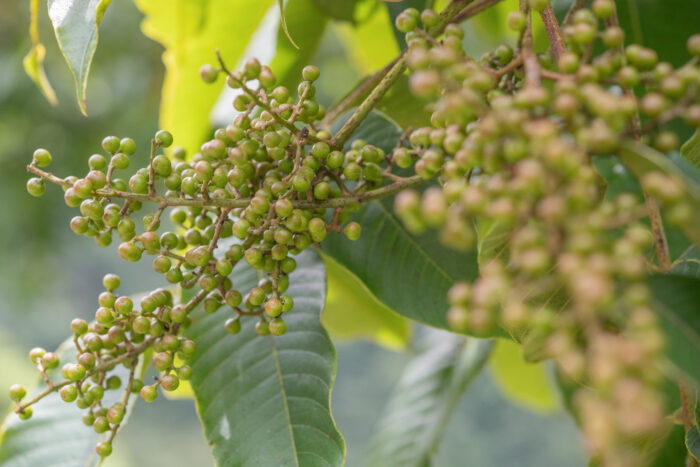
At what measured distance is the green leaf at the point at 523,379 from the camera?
1.71 meters

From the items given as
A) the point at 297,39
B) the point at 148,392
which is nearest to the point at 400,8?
the point at 297,39

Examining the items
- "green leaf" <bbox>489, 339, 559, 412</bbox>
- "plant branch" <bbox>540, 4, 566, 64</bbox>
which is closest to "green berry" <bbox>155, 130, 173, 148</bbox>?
"plant branch" <bbox>540, 4, 566, 64</bbox>

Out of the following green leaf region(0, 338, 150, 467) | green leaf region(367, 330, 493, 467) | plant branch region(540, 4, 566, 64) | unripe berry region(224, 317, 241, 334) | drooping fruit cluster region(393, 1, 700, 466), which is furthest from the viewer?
green leaf region(367, 330, 493, 467)

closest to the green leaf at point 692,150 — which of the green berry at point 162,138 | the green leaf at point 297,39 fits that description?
the green berry at point 162,138

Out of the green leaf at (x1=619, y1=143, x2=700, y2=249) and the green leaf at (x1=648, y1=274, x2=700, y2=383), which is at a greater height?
the green leaf at (x1=619, y1=143, x2=700, y2=249)

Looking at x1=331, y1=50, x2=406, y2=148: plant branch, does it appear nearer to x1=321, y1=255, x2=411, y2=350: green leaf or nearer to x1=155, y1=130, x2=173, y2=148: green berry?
x1=155, y1=130, x2=173, y2=148: green berry

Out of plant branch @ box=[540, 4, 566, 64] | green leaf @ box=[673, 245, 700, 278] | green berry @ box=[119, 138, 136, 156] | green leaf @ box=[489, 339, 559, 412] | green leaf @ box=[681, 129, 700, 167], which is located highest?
green berry @ box=[119, 138, 136, 156]

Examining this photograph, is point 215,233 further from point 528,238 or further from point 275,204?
point 528,238

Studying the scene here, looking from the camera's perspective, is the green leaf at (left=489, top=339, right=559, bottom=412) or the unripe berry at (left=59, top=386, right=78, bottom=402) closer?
the unripe berry at (left=59, top=386, right=78, bottom=402)

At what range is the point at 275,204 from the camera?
687mm

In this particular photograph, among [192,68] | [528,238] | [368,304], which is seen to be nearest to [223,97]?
[192,68]

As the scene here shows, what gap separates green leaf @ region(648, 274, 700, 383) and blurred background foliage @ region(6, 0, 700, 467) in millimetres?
492

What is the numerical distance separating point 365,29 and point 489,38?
390mm

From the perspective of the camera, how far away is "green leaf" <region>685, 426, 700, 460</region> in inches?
27.8
